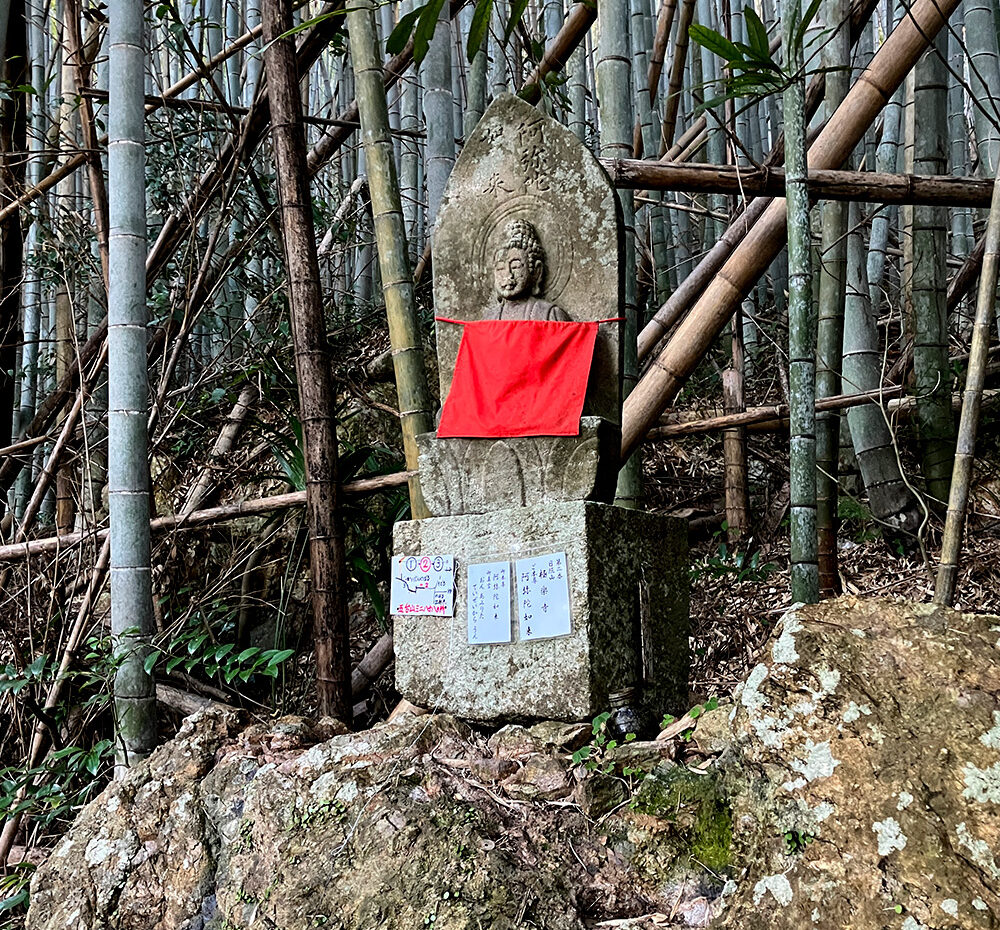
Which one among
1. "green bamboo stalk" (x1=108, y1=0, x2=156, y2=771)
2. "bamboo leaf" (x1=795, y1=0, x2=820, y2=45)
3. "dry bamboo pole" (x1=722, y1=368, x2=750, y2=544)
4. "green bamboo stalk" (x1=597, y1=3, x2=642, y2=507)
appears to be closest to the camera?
"bamboo leaf" (x1=795, y1=0, x2=820, y2=45)

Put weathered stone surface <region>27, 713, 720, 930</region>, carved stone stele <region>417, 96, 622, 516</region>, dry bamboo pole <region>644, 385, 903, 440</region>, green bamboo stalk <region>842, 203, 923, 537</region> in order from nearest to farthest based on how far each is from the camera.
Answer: weathered stone surface <region>27, 713, 720, 930</region> → carved stone stele <region>417, 96, 622, 516</region> → dry bamboo pole <region>644, 385, 903, 440</region> → green bamboo stalk <region>842, 203, 923, 537</region>

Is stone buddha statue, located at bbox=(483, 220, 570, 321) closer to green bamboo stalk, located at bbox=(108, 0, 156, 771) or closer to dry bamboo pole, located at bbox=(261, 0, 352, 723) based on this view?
dry bamboo pole, located at bbox=(261, 0, 352, 723)

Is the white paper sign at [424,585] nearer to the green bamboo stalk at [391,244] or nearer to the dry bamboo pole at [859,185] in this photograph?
the green bamboo stalk at [391,244]

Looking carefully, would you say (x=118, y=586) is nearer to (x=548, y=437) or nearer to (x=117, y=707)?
(x=117, y=707)

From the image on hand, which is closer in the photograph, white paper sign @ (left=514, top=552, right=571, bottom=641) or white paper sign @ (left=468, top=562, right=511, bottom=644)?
white paper sign @ (left=514, top=552, right=571, bottom=641)

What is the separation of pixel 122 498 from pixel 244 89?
4.02m

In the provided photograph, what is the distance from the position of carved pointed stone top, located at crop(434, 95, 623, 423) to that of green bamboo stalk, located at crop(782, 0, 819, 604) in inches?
29.0

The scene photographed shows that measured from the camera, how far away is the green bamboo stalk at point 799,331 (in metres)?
2.70

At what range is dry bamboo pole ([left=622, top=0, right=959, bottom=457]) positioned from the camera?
337 centimetres

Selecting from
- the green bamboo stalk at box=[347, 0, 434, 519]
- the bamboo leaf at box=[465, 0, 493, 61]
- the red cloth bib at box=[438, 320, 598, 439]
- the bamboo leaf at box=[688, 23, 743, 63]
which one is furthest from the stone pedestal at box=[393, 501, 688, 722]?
the bamboo leaf at box=[465, 0, 493, 61]

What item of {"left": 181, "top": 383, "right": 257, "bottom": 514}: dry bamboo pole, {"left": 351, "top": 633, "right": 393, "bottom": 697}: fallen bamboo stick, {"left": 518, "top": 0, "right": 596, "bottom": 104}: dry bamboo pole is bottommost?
{"left": 351, "top": 633, "right": 393, "bottom": 697}: fallen bamboo stick

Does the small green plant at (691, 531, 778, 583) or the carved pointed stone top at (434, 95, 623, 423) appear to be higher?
the carved pointed stone top at (434, 95, 623, 423)

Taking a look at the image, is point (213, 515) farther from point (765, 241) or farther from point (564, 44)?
point (564, 44)

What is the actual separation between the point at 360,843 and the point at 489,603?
93cm
